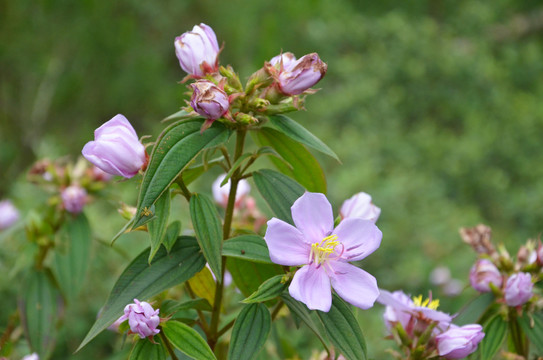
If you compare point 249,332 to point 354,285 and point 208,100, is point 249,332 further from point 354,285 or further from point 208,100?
point 208,100

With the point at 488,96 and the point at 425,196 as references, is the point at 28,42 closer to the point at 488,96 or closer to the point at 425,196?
the point at 425,196

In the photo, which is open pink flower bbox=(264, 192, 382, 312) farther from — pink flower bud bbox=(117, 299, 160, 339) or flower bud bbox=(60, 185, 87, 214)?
flower bud bbox=(60, 185, 87, 214)

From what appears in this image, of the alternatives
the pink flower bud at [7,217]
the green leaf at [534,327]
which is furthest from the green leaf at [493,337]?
the pink flower bud at [7,217]

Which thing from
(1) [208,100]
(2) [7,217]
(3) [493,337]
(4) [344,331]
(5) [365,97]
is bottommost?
(5) [365,97]

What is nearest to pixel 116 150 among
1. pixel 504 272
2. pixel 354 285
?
pixel 354 285

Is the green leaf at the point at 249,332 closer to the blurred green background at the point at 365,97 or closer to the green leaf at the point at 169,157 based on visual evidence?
the green leaf at the point at 169,157
